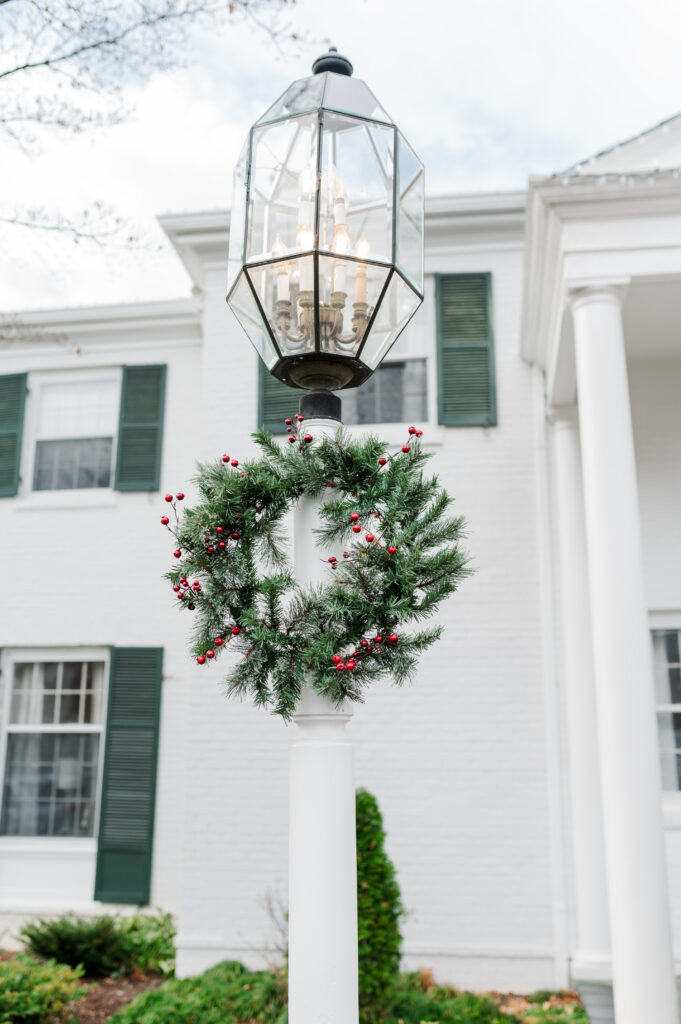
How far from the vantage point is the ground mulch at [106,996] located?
17.5ft

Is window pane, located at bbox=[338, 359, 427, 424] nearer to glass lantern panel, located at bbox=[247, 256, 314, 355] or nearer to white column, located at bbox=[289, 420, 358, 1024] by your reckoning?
glass lantern panel, located at bbox=[247, 256, 314, 355]

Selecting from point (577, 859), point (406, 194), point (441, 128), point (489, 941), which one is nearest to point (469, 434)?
point (441, 128)

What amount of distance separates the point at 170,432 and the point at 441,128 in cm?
354

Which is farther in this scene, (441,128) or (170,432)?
(170,432)

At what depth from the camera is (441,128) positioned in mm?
6785

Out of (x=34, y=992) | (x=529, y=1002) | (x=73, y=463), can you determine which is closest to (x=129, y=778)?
(x=34, y=992)

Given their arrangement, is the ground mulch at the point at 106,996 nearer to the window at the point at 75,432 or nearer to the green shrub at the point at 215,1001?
the green shrub at the point at 215,1001

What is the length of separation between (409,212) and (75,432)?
6.35 m

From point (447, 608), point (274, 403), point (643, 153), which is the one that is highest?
point (643, 153)

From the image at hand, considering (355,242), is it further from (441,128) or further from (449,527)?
(441,128)

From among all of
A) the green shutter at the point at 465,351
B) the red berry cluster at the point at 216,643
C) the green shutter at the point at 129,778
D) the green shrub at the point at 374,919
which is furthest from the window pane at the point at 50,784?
the red berry cluster at the point at 216,643

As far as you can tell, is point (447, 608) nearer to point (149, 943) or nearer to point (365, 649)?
point (149, 943)

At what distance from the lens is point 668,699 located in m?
6.04

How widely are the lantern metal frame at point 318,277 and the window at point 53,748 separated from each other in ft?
19.4
